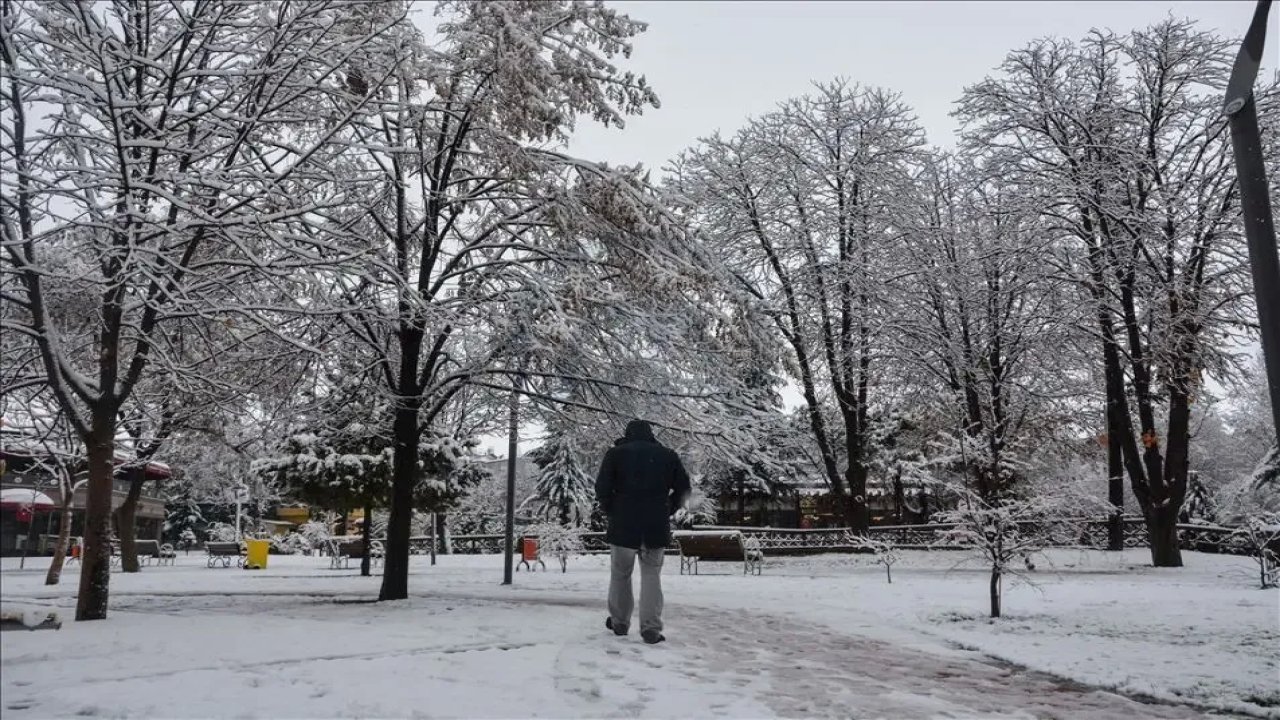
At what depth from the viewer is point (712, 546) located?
18.9m

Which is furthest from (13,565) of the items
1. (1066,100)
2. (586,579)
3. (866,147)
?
(866,147)

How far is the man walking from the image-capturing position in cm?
625

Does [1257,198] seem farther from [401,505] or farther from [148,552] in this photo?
[401,505]

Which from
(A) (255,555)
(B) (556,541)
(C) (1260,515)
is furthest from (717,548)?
(A) (255,555)

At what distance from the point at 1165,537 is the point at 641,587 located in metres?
15.7

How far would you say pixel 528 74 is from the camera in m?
7.73

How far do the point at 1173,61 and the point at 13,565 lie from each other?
21885 millimetres

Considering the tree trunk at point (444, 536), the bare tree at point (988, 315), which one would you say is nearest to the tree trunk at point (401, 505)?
the bare tree at point (988, 315)

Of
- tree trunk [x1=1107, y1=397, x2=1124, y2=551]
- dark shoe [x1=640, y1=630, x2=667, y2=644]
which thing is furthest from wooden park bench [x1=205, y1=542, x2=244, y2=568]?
tree trunk [x1=1107, y1=397, x2=1124, y2=551]

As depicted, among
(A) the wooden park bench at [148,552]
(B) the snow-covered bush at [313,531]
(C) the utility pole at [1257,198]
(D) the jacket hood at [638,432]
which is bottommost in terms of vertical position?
(B) the snow-covered bush at [313,531]

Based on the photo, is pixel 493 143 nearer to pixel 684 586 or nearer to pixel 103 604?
pixel 103 604

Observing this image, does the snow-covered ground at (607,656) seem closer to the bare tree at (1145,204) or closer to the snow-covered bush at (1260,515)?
the snow-covered bush at (1260,515)

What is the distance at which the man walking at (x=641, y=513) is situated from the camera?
6.25 metres

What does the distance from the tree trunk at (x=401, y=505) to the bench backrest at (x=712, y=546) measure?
32.8 ft
